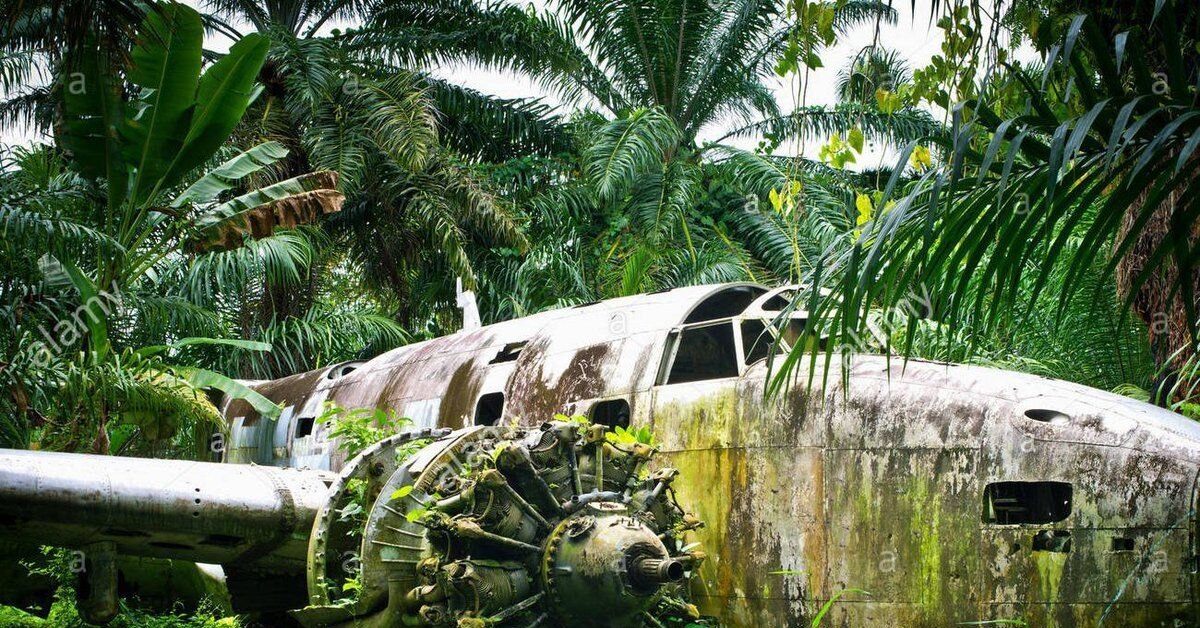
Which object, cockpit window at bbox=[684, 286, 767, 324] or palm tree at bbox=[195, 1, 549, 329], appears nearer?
cockpit window at bbox=[684, 286, 767, 324]

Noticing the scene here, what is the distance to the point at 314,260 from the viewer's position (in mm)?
23266

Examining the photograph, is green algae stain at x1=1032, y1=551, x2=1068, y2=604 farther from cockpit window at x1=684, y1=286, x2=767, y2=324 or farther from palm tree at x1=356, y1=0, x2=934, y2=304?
palm tree at x1=356, y1=0, x2=934, y2=304

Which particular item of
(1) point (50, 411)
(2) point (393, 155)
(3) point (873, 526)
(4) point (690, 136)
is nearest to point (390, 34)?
(2) point (393, 155)

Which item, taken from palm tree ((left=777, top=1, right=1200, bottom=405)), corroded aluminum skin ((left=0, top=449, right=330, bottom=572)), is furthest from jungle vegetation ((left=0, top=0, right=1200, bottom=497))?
corroded aluminum skin ((left=0, top=449, right=330, bottom=572))

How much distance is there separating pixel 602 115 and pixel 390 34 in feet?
17.0

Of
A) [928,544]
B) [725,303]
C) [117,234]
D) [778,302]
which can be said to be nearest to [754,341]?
[778,302]

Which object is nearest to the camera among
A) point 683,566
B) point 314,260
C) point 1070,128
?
point 1070,128

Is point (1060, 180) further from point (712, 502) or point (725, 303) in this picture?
point (725, 303)

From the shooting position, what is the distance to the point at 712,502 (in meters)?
8.41

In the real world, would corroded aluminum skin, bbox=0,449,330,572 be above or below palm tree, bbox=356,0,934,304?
below

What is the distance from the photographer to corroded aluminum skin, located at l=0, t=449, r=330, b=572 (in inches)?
347

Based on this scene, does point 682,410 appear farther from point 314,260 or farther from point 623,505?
point 314,260

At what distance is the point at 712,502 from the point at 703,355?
1.74 metres

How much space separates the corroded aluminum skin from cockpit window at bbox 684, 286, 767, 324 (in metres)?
3.30
